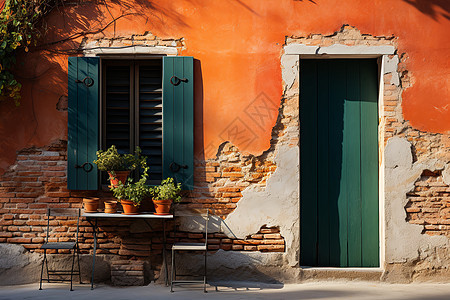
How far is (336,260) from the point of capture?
5254mm

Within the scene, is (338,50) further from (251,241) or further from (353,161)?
(251,241)

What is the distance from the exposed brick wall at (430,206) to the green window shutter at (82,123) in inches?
143

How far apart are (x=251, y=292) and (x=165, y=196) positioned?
1.39 meters

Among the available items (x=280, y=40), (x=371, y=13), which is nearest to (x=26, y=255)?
(x=280, y=40)

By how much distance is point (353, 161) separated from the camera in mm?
5281

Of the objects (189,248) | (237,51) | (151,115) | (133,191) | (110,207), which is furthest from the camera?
(151,115)

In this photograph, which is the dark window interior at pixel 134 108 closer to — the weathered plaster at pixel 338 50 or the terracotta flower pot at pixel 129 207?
the terracotta flower pot at pixel 129 207

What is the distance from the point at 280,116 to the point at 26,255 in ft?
11.0

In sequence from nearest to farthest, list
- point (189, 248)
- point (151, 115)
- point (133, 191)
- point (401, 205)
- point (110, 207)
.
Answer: point (189, 248), point (133, 191), point (110, 207), point (401, 205), point (151, 115)

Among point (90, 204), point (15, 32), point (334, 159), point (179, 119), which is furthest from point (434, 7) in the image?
point (15, 32)

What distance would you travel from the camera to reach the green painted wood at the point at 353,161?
17.3ft

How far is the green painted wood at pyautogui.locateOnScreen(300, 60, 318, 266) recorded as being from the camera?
5.27m

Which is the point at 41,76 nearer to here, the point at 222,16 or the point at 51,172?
the point at 51,172

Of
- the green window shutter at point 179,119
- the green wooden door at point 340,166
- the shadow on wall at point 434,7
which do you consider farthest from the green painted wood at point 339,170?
the green window shutter at point 179,119
